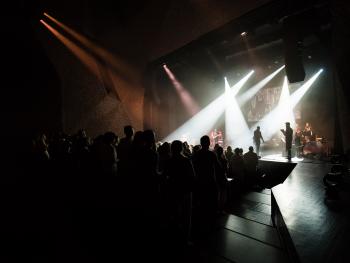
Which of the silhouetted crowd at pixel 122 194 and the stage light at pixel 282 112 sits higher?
the stage light at pixel 282 112

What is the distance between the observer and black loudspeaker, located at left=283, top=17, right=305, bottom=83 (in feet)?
19.7

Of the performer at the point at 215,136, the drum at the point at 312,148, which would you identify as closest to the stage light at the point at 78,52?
the performer at the point at 215,136

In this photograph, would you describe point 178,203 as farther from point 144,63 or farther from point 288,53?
point 144,63

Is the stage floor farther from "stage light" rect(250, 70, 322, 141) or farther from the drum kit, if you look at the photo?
"stage light" rect(250, 70, 322, 141)

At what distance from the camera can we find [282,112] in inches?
563

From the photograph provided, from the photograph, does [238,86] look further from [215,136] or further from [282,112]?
Answer: [215,136]

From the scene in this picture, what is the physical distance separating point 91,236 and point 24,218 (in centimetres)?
148

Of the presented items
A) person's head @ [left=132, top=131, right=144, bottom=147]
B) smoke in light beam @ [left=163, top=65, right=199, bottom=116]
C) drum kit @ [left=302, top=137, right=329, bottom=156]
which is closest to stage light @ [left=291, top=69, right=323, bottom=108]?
drum kit @ [left=302, top=137, right=329, bottom=156]

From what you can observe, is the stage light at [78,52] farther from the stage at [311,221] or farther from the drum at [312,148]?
the drum at [312,148]

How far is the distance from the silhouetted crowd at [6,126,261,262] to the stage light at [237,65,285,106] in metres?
10.6

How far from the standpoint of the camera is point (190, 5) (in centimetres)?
738

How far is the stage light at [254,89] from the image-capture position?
46.4ft

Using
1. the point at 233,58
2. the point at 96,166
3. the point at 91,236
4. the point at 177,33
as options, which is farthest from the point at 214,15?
the point at 91,236

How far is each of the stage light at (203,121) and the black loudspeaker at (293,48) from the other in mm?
8360
